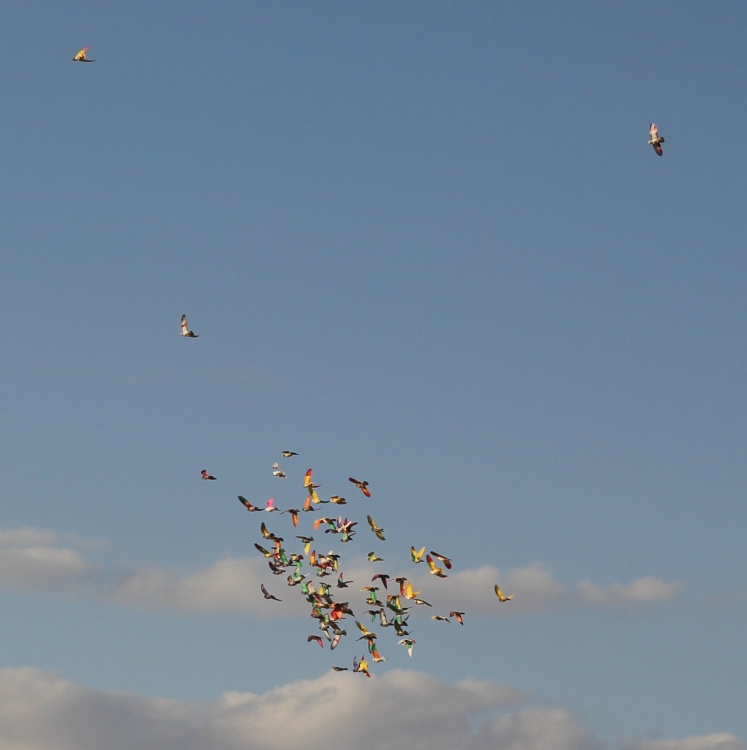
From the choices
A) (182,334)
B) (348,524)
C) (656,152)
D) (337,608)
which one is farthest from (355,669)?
(656,152)

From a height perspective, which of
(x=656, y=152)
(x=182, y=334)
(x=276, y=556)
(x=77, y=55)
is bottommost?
(x=276, y=556)

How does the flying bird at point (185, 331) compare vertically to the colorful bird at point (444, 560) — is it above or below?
above

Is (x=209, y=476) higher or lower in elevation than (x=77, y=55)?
lower

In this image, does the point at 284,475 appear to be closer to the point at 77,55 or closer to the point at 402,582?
the point at 402,582

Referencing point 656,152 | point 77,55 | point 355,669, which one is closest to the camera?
point 656,152

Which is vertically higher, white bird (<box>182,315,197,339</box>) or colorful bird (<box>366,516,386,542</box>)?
white bird (<box>182,315,197,339</box>)

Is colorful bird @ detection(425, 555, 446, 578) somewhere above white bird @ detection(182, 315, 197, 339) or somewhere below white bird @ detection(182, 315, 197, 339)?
below

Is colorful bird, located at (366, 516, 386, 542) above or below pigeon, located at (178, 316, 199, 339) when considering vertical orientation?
below

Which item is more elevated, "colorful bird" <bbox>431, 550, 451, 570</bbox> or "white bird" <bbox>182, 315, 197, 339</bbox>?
"white bird" <bbox>182, 315, 197, 339</bbox>

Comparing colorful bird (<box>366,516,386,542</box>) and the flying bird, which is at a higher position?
the flying bird

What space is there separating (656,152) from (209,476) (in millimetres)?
69614

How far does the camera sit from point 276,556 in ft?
526

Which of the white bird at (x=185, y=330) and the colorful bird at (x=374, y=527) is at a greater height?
the white bird at (x=185, y=330)

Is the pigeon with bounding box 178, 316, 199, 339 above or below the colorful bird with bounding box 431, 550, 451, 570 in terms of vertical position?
above
